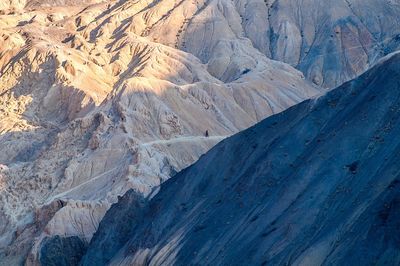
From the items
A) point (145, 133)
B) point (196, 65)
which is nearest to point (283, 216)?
point (145, 133)

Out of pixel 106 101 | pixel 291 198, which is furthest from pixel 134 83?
pixel 291 198

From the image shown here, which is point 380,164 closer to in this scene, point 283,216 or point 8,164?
point 283,216

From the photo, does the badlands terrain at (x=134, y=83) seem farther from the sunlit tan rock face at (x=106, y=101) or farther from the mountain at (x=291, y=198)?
A: the mountain at (x=291, y=198)

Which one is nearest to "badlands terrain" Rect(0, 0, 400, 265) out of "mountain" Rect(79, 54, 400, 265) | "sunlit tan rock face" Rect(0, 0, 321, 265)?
"sunlit tan rock face" Rect(0, 0, 321, 265)

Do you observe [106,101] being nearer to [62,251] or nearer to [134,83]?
[134,83]

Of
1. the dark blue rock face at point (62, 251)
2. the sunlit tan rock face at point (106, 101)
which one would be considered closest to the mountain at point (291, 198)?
the dark blue rock face at point (62, 251)

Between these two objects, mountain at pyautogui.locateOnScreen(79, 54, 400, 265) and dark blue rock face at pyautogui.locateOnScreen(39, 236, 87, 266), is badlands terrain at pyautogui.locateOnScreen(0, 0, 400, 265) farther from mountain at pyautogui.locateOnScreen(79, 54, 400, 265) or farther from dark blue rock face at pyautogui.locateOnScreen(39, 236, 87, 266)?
mountain at pyautogui.locateOnScreen(79, 54, 400, 265)
